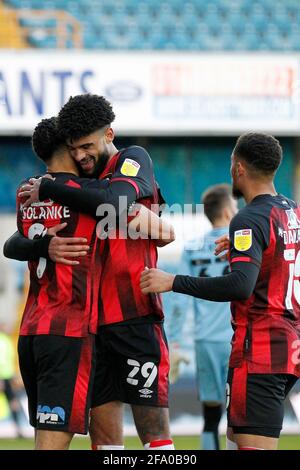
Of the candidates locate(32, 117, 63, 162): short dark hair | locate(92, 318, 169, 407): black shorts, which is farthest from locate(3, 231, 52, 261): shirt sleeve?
locate(92, 318, 169, 407): black shorts

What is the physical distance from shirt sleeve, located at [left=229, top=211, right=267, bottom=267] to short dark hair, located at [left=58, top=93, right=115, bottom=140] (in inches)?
32.1

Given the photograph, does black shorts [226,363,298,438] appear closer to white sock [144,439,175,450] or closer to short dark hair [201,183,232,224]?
white sock [144,439,175,450]

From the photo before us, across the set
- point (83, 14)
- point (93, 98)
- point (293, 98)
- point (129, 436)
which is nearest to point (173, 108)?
point (293, 98)

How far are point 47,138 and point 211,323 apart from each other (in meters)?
3.32

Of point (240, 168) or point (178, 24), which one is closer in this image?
point (240, 168)

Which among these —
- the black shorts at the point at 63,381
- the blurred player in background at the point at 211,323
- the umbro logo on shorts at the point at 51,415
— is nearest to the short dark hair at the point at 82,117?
the black shorts at the point at 63,381

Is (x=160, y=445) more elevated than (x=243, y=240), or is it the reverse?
(x=243, y=240)

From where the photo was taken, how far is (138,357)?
4688mm

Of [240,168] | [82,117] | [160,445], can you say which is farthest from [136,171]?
[160,445]

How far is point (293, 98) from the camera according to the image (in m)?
13.1

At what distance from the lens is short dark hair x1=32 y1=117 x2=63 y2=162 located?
4535 millimetres

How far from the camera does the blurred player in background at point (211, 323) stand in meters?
7.13

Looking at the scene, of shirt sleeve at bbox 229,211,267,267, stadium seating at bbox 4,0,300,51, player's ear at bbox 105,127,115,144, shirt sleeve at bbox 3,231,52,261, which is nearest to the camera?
shirt sleeve at bbox 229,211,267,267

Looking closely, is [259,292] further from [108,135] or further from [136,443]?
[136,443]
